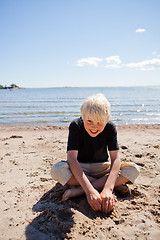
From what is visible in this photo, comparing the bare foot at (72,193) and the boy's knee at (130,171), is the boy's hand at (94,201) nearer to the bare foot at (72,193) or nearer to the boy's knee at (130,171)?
the bare foot at (72,193)

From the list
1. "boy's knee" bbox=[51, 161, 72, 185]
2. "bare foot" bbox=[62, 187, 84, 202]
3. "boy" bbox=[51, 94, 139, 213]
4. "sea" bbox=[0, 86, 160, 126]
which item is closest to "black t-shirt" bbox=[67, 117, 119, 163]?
"boy" bbox=[51, 94, 139, 213]

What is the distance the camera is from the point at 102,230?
6.16 feet

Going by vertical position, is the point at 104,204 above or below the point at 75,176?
below

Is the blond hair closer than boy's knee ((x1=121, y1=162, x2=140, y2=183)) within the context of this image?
Yes

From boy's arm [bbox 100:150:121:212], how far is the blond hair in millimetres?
583

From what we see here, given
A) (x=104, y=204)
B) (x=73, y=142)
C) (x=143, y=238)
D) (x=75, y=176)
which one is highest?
(x=73, y=142)

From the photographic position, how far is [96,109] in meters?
2.06

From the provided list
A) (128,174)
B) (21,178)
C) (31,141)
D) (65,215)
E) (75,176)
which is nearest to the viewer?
(65,215)

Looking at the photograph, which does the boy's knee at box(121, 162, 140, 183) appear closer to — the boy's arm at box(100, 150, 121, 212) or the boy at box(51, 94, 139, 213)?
the boy at box(51, 94, 139, 213)

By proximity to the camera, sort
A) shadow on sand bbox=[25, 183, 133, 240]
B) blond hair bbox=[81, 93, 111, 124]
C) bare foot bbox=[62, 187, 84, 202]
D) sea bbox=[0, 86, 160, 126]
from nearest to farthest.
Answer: shadow on sand bbox=[25, 183, 133, 240] → blond hair bbox=[81, 93, 111, 124] → bare foot bbox=[62, 187, 84, 202] → sea bbox=[0, 86, 160, 126]

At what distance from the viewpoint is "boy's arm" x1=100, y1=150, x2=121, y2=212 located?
2102 mm

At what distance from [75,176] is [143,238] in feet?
2.88

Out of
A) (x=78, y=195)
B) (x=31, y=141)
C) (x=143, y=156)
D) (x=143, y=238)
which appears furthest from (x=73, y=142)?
(x=31, y=141)

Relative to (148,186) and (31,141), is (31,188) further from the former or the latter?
(31,141)
